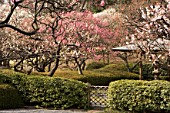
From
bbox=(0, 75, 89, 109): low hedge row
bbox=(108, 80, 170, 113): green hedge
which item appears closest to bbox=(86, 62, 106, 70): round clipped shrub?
bbox=(0, 75, 89, 109): low hedge row

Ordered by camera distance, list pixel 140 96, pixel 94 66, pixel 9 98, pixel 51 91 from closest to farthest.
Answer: pixel 140 96
pixel 9 98
pixel 51 91
pixel 94 66

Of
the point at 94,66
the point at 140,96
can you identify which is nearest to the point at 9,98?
the point at 140,96

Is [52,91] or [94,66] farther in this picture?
[94,66]

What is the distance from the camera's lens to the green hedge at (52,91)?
1053 cm

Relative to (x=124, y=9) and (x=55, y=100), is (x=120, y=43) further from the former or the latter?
(x=55, y=100)

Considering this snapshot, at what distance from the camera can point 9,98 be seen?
10.6 metres

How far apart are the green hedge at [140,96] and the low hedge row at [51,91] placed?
3.42ft

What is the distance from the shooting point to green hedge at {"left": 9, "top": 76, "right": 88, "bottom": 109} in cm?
1053

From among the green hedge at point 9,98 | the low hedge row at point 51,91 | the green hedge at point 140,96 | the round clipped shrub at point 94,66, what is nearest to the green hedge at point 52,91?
the low hedge row at point 51,91

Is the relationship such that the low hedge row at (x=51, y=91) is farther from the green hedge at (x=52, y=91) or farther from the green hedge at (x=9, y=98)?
the green hedge at (x=9, y=98)

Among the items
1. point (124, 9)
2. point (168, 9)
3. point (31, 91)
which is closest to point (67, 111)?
point (31, 91)

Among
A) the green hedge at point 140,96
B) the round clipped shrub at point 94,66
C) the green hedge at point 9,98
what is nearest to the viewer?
the green hedge at point 140,96

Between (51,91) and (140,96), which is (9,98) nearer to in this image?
(51,91)

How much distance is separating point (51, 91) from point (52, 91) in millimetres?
34
